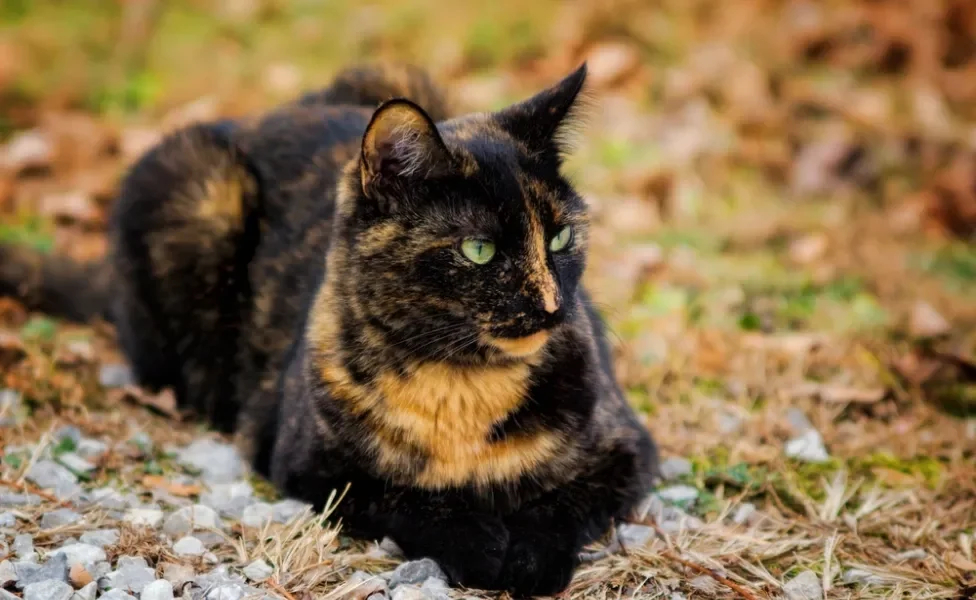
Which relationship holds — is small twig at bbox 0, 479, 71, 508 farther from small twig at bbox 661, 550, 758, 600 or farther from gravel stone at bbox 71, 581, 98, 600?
small twig at bbox 661, 550, 758, 600

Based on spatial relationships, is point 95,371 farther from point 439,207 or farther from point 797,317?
point 797,317

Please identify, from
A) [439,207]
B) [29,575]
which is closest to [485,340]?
[439,207]

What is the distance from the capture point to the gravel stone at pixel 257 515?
3156 millimetres

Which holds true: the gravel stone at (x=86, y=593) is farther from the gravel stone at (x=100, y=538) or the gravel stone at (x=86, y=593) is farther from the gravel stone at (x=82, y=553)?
the gravel stone at (x=100, y=538)

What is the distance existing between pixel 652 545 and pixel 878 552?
2.33 feet

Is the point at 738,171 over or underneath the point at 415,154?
underneath

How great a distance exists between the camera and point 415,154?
9.46 ft

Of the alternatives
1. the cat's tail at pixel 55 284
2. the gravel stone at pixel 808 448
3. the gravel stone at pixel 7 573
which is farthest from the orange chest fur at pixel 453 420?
the cat's tail at pixel 55 284

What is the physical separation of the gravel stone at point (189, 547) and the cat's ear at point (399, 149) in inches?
43.5

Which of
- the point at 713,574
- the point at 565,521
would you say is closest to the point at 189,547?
the point at 565,521

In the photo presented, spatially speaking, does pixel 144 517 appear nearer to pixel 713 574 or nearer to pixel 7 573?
pixel 7 573

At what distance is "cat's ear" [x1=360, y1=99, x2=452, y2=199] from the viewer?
2.78m

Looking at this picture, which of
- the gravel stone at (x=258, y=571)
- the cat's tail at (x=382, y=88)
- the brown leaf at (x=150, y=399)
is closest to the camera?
the gravel stone at (x=258, y=571)

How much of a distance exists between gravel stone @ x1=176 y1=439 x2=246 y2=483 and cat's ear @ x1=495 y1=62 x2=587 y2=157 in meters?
1.56
